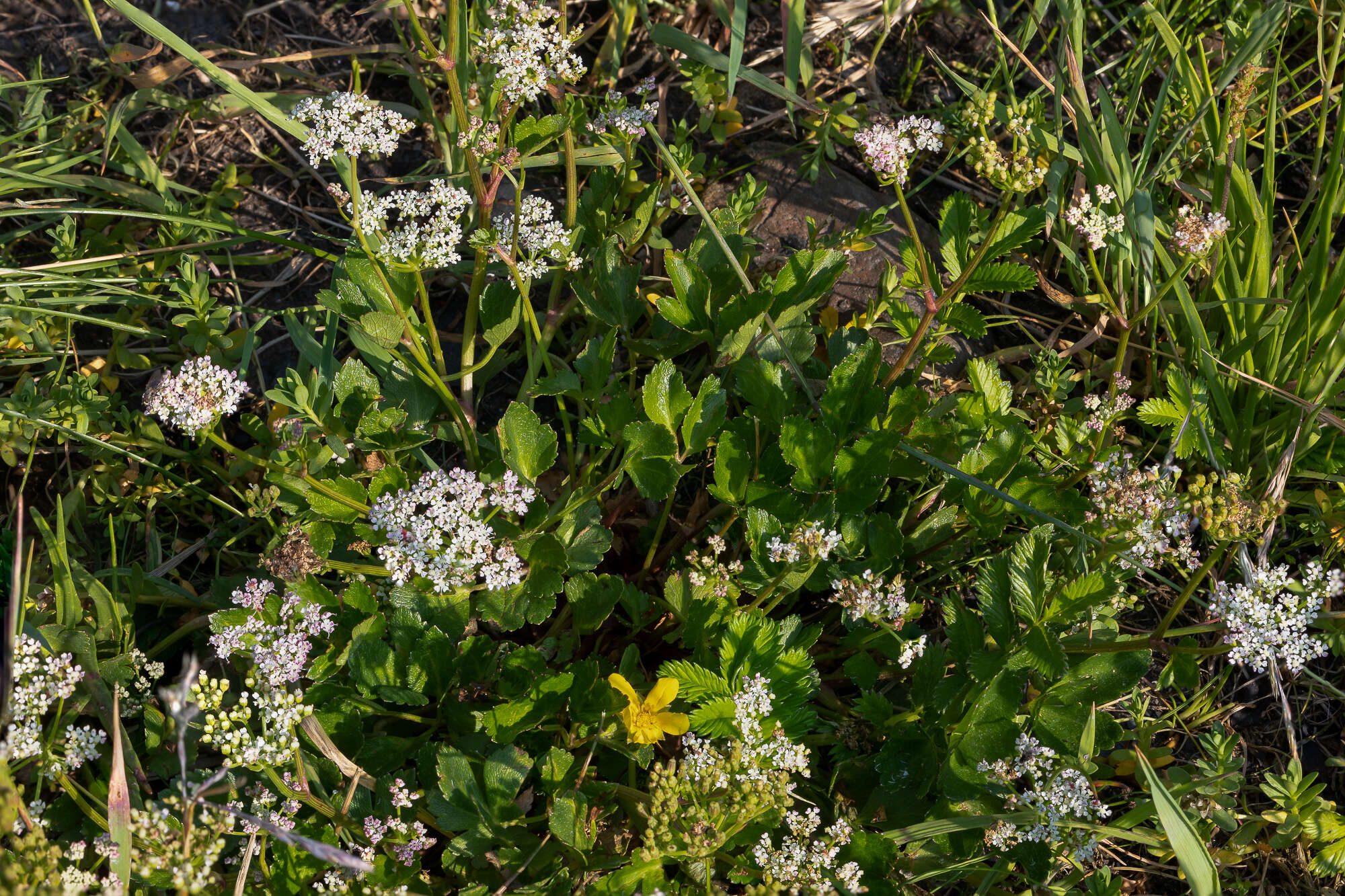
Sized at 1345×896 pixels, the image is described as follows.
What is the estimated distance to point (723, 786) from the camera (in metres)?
1.97

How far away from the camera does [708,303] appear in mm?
2617

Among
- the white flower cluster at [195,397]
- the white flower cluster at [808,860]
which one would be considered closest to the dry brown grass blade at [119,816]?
the white flower cluster at [195,397]

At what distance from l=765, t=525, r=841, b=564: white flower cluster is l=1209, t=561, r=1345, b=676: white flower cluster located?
2.43 ft

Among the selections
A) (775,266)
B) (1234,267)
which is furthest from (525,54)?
(1234,267)

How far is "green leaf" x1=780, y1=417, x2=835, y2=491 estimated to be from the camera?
91.6 inches

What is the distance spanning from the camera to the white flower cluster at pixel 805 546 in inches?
82.5

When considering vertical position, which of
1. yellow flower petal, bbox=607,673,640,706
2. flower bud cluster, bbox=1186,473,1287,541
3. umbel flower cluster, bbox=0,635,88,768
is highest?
flower bud cluster, bbox=1186,473,1287,541

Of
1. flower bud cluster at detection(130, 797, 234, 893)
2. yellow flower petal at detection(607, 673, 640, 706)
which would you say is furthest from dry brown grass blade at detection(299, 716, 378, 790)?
yellow flower petal at detection(607, 673, 640, 706)

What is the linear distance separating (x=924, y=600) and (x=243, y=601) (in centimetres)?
185

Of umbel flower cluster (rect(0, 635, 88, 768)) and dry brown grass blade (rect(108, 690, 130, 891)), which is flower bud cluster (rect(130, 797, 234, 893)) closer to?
dry brown grass blade (rect(108, 690, 130, 891))

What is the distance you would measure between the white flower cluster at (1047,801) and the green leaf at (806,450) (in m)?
0.73

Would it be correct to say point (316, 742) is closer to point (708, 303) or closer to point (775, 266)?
point (708, 303)

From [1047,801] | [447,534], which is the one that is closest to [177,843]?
[447,534]

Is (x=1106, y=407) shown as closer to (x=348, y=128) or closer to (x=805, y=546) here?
(x=805, y=546)
